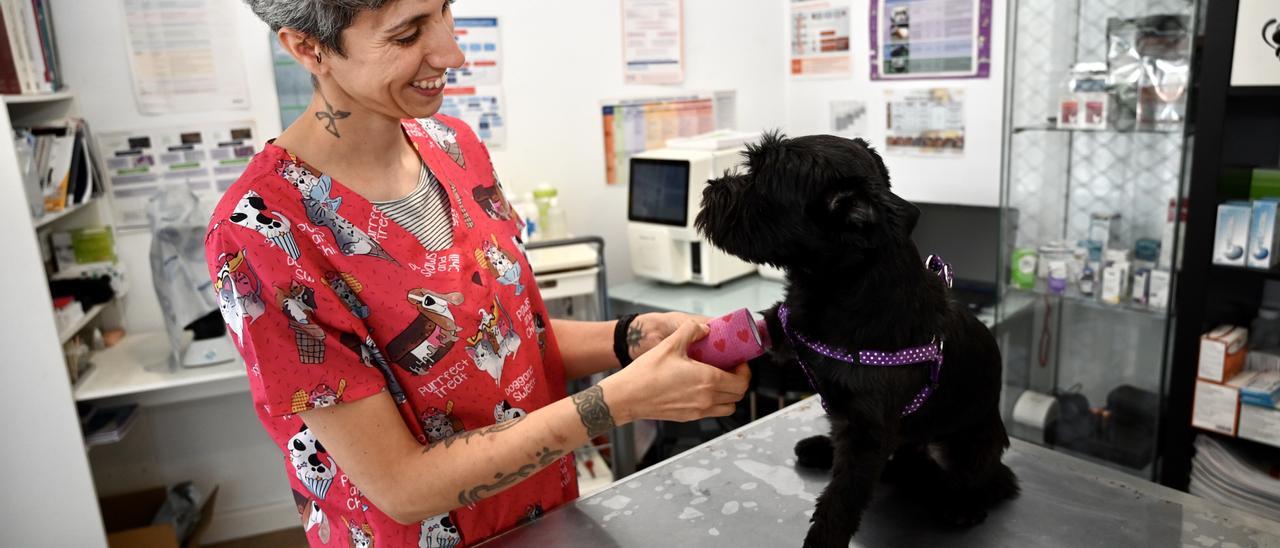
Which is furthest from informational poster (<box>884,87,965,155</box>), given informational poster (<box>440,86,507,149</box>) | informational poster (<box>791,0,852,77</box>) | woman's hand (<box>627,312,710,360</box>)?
woman's hand (<box>627,312,710,360</box>)

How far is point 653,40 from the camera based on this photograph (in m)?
3.52

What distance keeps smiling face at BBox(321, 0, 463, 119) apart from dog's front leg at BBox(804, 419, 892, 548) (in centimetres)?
70

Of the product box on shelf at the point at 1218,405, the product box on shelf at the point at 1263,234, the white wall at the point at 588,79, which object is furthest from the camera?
the white wall at the point at 588,79

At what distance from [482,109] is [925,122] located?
1712 millimetres

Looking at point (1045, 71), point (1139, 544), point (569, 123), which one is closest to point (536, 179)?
point (569, 123)

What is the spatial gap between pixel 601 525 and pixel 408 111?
2.23 ft

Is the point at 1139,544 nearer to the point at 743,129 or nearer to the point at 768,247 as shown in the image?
the point at 768,247

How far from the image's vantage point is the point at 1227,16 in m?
2.12

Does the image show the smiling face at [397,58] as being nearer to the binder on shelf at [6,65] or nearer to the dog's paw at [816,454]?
the dog's paw at [816,454]

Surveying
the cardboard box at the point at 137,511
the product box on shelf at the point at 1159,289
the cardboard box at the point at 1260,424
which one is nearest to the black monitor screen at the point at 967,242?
the product box on shelf at the point at 1159,289

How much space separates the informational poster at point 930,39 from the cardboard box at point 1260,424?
140cm

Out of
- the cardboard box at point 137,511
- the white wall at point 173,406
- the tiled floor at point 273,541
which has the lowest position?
the tiled floor at point 273,541

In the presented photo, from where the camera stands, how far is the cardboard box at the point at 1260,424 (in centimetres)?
226

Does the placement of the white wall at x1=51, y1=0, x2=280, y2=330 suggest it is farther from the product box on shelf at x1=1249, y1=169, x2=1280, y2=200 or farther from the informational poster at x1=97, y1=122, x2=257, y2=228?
the product box on shelf at x1=1249, y1=169, x2=1280, y2=200
